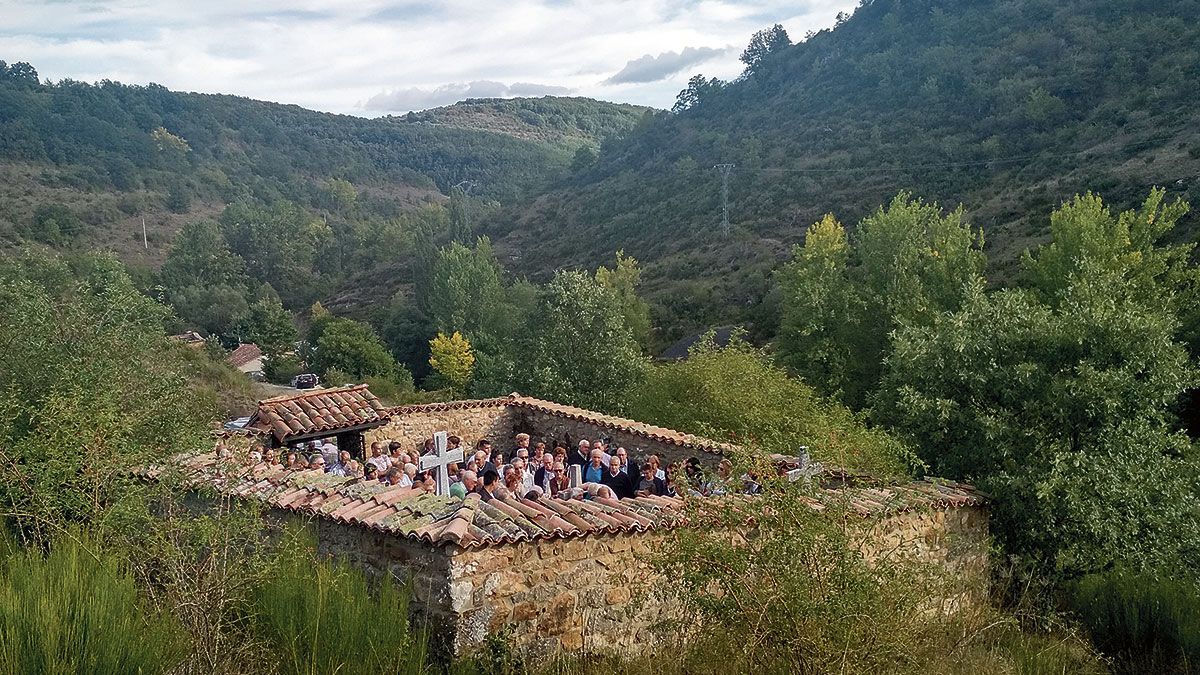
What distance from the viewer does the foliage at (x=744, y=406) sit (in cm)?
1228

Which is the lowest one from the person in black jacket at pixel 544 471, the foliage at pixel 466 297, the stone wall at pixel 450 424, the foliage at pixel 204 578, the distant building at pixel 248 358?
the distant building at pixel 248 358

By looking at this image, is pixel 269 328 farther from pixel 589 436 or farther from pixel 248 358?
pixel 589 436

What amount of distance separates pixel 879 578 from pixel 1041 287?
19.3 metres

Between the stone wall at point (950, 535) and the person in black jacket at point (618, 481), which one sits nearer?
the stone wall at point (950, 535)

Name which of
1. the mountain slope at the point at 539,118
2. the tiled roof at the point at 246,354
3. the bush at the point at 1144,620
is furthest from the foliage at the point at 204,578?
the mountain slope at the point at 539,118

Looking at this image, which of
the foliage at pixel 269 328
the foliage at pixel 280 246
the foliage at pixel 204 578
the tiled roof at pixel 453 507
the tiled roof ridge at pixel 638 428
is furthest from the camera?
the foliage at pixel 280 246

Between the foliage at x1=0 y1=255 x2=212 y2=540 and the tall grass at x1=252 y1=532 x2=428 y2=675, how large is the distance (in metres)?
1.39

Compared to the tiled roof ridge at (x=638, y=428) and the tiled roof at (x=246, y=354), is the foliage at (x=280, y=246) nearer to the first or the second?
the tiled roof at (x=246, y=354)

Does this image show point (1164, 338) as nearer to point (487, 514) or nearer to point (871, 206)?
point (487, 514)

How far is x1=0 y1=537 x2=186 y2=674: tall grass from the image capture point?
346 cm


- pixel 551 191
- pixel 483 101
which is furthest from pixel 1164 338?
pixel 483 101

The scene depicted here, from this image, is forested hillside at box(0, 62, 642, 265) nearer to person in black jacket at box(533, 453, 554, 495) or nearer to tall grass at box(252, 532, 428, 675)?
person in black jacket at box(533, 453, 554, 495)

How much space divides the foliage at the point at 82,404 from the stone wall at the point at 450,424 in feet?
9.06

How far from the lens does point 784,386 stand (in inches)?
590
